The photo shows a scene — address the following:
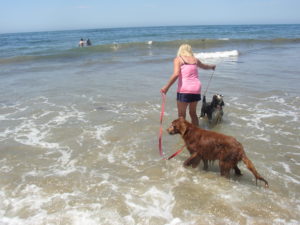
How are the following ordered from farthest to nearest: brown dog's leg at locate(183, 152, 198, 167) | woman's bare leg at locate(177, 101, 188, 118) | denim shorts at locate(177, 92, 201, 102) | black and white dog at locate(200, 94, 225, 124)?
black and white dog at locate(200, 94, 225, 124), woman's bare leg at locate(177, 101, 188, 118), denim shorts at locate(177, 92, 201, 102), brown dog's leg at locate(183, 152, 198, 167)

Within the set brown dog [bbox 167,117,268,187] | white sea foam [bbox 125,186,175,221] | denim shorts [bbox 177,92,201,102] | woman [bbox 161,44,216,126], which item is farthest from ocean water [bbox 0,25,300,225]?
woman [bbox 161,44,216,126]

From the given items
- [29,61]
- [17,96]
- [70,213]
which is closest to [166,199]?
[70,213]

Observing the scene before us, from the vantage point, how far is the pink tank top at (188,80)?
5.49 meters

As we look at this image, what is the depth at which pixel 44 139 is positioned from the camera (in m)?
6.39

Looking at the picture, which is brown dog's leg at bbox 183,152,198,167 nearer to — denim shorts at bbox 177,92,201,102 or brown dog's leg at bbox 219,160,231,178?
brown dog's leg at bbox 219,160,231,178

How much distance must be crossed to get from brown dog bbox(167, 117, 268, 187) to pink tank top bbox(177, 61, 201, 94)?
41.1 inches

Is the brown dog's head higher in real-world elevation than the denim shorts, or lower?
lower

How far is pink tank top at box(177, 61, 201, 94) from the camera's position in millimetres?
5488

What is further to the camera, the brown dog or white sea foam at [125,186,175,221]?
the brown dog

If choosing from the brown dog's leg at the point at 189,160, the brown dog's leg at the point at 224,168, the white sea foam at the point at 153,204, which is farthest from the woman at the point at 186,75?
the white sea foam at the point at 153,204

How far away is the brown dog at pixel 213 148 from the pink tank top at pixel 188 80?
41.1 inches

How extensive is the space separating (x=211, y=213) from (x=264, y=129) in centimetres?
364

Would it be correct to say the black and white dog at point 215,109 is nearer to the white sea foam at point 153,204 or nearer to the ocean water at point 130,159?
the ocean water at point 130,159

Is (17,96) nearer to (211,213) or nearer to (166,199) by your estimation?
(166,199)
